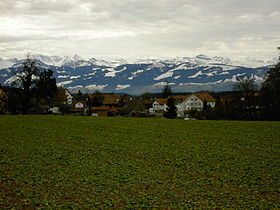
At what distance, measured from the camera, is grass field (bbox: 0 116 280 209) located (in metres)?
15.0

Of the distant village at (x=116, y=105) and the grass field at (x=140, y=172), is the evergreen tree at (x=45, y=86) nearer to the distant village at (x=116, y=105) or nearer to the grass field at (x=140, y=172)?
the distant village at (x=116, y=105)

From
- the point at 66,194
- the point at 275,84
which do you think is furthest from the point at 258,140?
the point at 275,84

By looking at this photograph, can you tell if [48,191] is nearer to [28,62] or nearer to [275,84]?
[275,84]

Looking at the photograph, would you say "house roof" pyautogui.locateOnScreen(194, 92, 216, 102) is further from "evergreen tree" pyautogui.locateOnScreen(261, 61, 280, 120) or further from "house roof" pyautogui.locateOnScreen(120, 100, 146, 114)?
"evergreen tree" pyautogui.locateOnScreen(261, 61, 280, 120)

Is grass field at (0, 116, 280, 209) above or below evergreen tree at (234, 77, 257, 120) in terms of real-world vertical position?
below

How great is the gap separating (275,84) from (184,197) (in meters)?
48.8

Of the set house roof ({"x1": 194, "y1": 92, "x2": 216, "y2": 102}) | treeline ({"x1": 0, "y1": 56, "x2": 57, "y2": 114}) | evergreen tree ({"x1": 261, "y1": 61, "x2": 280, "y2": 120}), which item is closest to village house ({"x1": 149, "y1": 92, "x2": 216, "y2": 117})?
house roof ({"x1": 194, "y1": 92, "x2": 216, "y2": 102})

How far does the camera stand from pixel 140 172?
1959 cm

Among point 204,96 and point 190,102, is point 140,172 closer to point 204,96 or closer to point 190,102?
point 204,96

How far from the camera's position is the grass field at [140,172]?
1501cm

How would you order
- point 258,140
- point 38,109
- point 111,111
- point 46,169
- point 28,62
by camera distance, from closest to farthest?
point 46,169 → point 258,140 → point 28,62 → point 38,109 → point 111,111

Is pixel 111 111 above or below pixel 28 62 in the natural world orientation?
below

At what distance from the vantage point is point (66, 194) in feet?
51.8

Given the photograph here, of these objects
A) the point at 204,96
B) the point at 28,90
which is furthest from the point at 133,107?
the point at 204,96
